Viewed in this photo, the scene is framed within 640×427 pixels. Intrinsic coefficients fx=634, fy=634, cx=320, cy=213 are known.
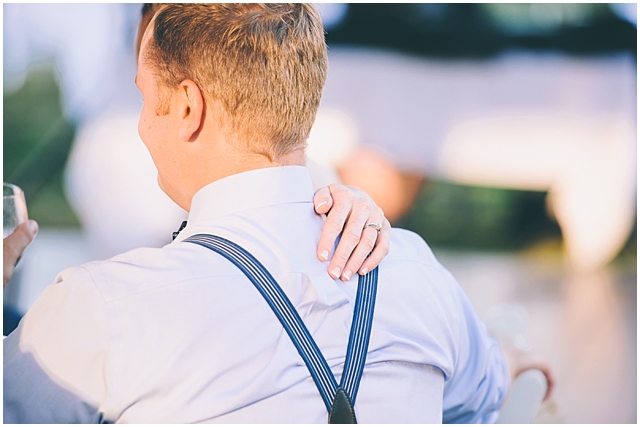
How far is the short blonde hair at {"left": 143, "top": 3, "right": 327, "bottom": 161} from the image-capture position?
1.03 metres

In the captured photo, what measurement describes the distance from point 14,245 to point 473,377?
897mm

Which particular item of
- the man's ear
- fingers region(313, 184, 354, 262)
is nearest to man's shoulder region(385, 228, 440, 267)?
fingers region(313, 184, 354, 262)

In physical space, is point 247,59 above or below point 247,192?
above

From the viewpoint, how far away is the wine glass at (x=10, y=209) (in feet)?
3.73

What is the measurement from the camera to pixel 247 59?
1.04 m

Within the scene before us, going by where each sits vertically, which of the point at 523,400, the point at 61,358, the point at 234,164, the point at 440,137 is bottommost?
the point at 440,137

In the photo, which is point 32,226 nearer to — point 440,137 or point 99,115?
point 99,115

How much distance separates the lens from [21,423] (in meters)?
0.90

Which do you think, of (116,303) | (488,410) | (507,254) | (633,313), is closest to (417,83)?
(507,254)

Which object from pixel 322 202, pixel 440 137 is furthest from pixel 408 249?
pixel 440 137

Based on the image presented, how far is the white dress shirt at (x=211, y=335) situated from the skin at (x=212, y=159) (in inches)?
1.2

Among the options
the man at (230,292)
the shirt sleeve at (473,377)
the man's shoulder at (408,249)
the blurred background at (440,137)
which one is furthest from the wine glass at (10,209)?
the blurred background at (440,137)

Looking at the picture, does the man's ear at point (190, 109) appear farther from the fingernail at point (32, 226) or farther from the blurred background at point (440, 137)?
the blurred background at point (440, 137)

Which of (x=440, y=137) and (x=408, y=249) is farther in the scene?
(x=440, y=137)
